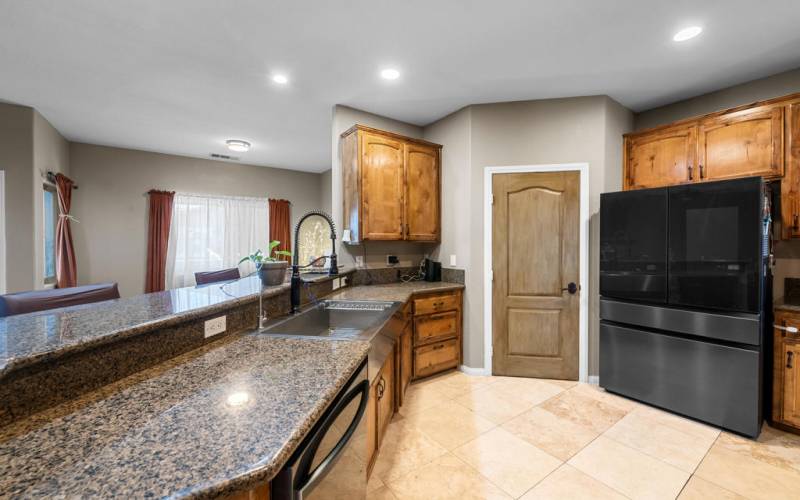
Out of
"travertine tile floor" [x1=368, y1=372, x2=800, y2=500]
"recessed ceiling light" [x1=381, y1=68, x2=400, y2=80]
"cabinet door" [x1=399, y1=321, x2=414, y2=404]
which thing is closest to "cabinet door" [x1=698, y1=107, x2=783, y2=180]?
"travertine tile floor" [x1=368, y1=372, x2=800, y2=500]

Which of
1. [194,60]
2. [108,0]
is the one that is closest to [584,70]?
[194,60]

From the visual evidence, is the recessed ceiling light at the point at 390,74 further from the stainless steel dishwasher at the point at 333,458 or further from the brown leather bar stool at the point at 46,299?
the brown leather bar stool at the point at 46,299

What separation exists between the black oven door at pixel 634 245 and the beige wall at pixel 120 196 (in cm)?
534

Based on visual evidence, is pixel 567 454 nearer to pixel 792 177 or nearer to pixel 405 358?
pixel 405 358

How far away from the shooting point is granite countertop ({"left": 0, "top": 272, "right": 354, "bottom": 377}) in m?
0.85

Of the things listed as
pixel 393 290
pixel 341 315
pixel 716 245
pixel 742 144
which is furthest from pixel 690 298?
pixel 341 315

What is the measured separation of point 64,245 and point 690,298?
6299mm

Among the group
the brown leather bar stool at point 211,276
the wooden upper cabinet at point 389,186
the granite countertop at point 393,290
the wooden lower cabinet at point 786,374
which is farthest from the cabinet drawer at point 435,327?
the wooden lower cabinet at point 786,374

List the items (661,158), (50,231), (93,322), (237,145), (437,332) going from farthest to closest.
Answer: (237,145), (50,231), (437,332), (661,158), (93,322)

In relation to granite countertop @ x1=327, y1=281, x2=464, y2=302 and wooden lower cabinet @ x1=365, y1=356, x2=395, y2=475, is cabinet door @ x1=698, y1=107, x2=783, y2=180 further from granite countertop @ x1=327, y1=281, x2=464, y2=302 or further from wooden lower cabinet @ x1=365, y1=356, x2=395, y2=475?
wooden lower cabinet @ x1=365, y1=356, x2=395, y2=475

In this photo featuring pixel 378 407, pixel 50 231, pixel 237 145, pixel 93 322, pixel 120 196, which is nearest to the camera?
pixel 93 322

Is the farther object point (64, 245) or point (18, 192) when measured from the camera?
point (64, 245)

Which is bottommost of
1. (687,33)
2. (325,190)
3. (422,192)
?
(422,192)

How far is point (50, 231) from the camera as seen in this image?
390cm
